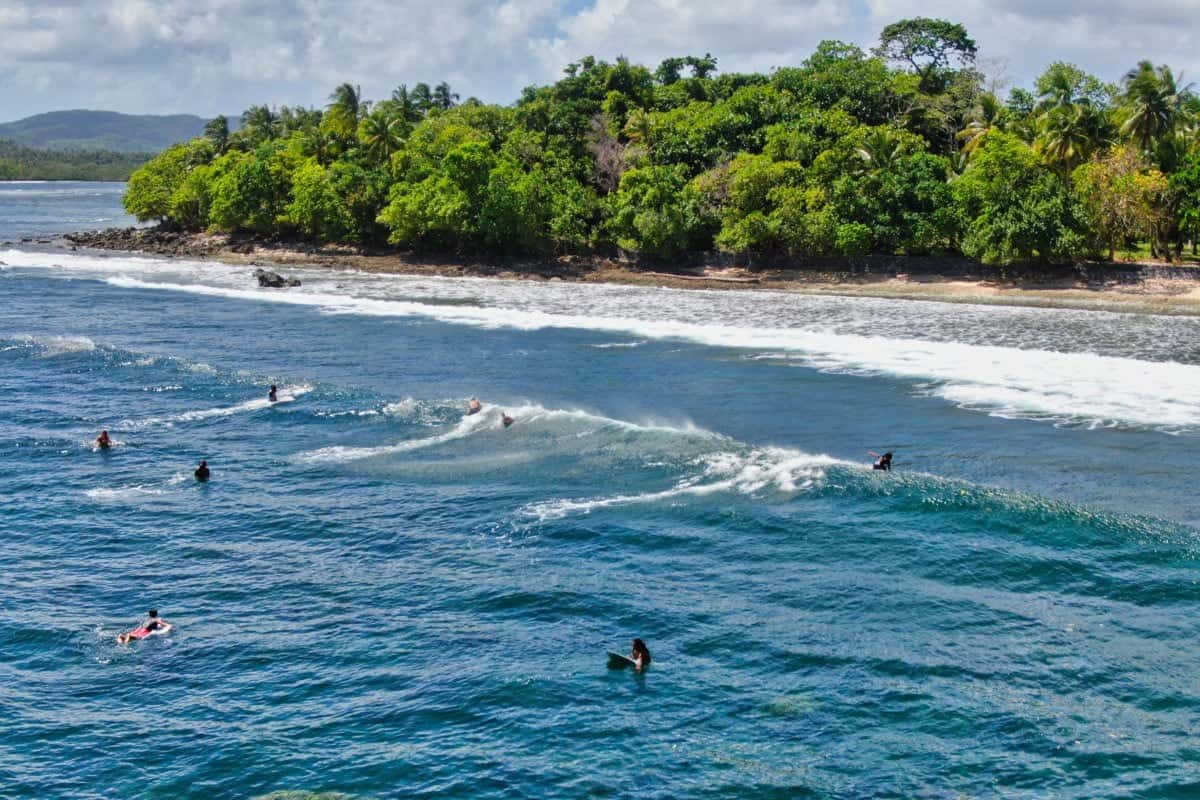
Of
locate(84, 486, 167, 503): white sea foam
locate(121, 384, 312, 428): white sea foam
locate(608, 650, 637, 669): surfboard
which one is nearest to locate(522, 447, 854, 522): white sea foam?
locate(608, 650, 637, 669): surfboard

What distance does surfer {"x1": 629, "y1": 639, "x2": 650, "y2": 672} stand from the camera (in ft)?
82.5

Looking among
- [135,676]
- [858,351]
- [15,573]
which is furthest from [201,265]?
[135,676]

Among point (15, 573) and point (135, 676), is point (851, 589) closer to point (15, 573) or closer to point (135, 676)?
point (135, 676)

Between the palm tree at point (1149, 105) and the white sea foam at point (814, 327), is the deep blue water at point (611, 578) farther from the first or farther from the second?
the palm tree at point (1149, 105)

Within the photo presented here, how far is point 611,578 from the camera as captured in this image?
30.2 m

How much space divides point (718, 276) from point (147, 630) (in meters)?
70.5

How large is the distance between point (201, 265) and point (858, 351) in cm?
7561

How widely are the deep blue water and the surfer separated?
483 mm

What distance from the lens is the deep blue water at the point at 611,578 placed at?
72.9 ft

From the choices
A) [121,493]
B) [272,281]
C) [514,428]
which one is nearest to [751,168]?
[272,281]

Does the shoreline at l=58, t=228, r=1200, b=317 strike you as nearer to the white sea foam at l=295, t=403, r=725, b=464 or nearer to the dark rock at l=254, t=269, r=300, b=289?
the dark rock at l=254, t=269, r=300, b=289

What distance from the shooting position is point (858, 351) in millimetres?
60125

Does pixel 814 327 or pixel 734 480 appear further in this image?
pixel 814 327

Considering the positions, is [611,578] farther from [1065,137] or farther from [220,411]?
[1065,137]
